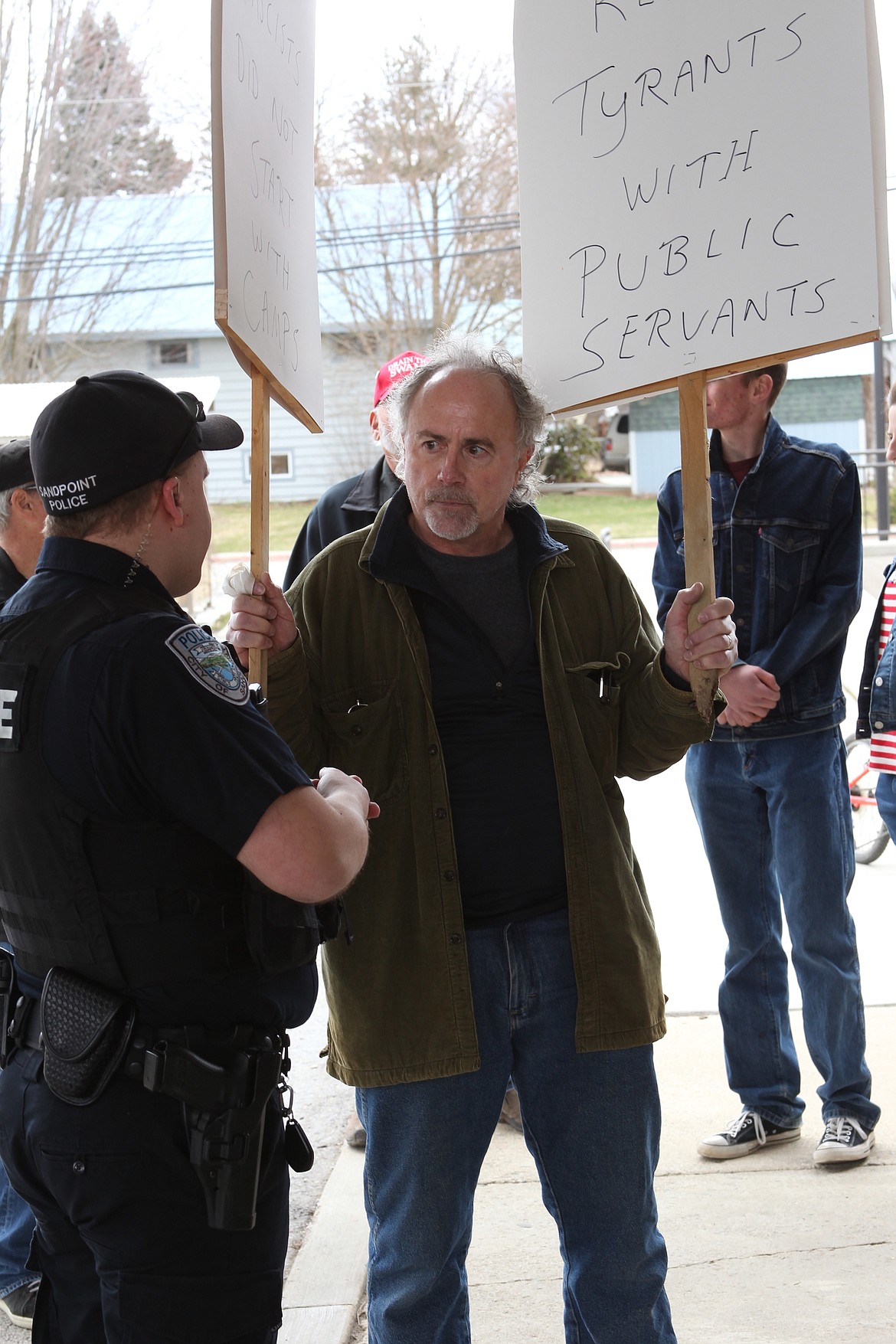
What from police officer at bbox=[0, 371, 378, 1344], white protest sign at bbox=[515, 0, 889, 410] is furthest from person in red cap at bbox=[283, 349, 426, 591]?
police officer at bbox=[0, 371, 378, 1344]

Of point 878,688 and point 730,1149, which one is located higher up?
point 878,688

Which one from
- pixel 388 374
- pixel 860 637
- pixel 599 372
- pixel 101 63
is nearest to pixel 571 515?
pixel 101 63

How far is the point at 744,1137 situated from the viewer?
3496 mm

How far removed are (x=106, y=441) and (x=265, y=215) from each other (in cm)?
63

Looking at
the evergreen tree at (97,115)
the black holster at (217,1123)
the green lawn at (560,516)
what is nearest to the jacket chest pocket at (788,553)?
the black holster at (217,1123)

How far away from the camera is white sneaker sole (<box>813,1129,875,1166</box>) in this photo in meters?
3.33

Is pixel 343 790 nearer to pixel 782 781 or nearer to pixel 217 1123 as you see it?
pixel 217 1123

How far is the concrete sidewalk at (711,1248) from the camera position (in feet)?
9.11

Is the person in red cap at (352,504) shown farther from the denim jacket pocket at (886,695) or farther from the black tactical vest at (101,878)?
the black tactical vest at (101,878)

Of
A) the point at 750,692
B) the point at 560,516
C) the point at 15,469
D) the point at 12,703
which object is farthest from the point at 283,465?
the point at 12,703

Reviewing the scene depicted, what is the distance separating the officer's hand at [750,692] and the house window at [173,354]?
27.7 meters

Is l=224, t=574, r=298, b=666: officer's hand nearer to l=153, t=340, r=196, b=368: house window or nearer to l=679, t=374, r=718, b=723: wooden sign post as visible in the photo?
l=679, t=374, r=718, b=723: wooden sign post

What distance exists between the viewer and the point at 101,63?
51.3 ft

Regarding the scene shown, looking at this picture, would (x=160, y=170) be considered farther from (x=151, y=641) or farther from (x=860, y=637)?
(x=151, y=641)
